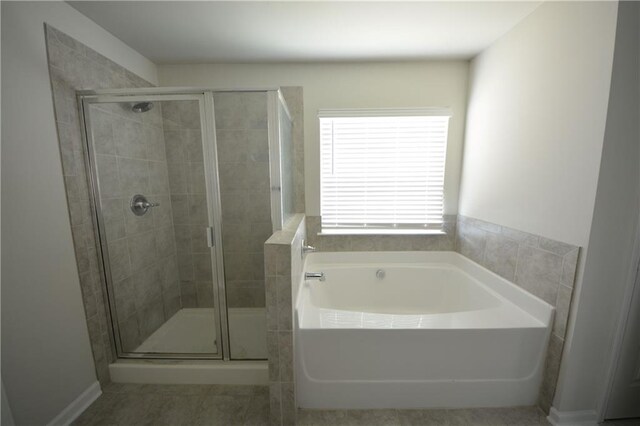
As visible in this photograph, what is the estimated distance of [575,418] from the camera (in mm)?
1269

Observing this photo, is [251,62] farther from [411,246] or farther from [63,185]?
[411,246]

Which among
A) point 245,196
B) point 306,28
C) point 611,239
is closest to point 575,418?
point 611,239

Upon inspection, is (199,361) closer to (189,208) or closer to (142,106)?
(189,208)

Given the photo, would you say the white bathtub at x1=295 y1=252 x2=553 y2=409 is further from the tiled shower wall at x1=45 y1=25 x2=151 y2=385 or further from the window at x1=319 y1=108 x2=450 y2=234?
the tiled shower wall at x1=45 y1=25 x2=151 y2=385

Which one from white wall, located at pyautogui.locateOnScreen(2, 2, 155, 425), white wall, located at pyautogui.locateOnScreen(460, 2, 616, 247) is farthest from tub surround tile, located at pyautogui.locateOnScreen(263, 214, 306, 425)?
white wall, located at pyautogui.locateOnScreen(460, 2, 616, 247)

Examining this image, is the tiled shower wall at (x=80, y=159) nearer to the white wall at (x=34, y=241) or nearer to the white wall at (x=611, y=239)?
the white wall at (x=34, y=241)

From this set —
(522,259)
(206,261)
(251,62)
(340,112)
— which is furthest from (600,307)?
(251,62)

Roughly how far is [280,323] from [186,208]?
1.37m

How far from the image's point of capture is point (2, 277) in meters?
1.03

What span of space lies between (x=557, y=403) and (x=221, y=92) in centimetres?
255

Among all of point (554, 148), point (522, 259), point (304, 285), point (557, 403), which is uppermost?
point (554, 148)

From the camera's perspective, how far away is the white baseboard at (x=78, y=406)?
49.8 inches

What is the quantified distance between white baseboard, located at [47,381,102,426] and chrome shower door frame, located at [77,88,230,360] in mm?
200

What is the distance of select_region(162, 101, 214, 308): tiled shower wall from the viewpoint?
6.22ft
